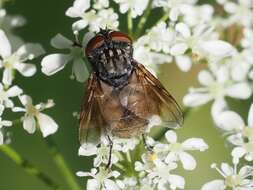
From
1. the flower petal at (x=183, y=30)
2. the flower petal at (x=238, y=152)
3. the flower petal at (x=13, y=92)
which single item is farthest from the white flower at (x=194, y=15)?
the flower petal at (x=13, y=92)

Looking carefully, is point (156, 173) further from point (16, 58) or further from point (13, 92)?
point (16, 58)

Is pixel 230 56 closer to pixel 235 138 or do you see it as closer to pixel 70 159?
pixel 235 138

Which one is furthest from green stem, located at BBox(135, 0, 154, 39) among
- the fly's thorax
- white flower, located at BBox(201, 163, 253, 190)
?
white flower, located at BBox(201, 163, 253, 190)

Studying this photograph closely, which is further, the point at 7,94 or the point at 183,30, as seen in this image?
the point at 183,30

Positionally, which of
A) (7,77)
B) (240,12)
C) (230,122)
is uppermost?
(240,12)

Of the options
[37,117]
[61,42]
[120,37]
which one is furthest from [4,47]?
[120,37]

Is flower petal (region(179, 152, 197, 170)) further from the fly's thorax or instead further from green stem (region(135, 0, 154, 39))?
green stem (region(135, 0, 154, 39))

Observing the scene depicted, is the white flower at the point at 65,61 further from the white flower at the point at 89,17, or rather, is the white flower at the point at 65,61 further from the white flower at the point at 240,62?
the white flower at the point at 240,62
